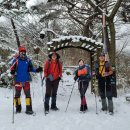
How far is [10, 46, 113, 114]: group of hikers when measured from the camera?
9.76m

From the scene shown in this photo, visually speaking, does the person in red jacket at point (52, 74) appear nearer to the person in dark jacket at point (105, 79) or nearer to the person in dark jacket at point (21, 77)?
A: the person in dark jacket at point (21, 77)

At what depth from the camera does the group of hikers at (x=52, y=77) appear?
→ 9758 mm

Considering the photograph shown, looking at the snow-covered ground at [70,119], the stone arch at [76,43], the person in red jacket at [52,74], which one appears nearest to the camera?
the snow-covered ground at [70,119]

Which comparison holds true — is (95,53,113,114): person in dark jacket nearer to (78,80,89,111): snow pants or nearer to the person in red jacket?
(78,80,89,111): snow pants

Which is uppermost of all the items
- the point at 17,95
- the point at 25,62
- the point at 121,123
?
the point at 25,62

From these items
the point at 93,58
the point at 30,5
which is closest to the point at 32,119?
the point at 93,58

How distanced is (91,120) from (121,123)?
856 millimetres

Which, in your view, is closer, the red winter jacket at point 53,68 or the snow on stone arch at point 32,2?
the red winter jacket at point 53,68

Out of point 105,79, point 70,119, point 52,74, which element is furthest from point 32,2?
point 70,119

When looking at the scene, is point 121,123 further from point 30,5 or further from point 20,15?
point 20,15

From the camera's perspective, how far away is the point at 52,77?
33.8 feet

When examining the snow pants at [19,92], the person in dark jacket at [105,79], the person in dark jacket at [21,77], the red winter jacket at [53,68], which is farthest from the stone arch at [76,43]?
the snow pants at [19,92]

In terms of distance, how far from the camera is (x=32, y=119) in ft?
29.8

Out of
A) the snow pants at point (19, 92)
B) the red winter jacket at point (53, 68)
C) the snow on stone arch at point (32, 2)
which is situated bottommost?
the snow pants at point (19, 92)
